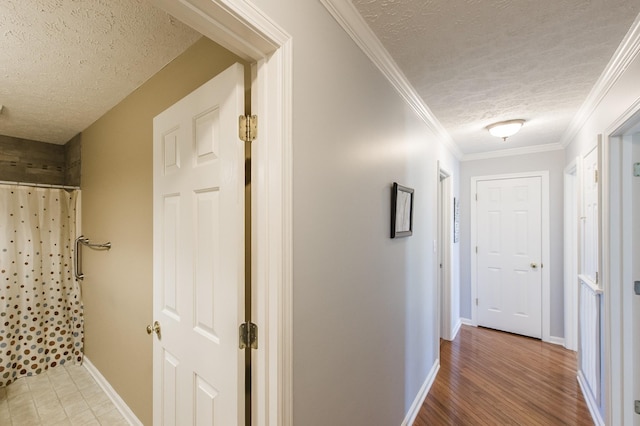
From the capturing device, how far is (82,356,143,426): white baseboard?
1.93 m

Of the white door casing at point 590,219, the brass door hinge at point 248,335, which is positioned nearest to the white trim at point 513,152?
the white door casing at point 590,219

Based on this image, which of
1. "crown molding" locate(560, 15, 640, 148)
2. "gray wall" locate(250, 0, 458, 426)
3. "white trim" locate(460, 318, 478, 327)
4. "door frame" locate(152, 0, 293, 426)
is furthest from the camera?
"white trim" locate(460, 318, 478, 327)

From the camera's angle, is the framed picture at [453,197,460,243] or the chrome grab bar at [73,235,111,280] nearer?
the chrome grab bar at [73,235,111,280]

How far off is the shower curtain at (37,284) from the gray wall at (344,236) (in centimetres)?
305

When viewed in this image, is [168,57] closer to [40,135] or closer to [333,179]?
[333,179]

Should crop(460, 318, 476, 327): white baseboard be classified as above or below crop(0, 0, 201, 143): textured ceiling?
below

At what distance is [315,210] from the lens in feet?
3.43

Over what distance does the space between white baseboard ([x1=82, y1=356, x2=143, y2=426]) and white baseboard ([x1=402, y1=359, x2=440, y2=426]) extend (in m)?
1.85

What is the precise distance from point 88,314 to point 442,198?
4041 mm

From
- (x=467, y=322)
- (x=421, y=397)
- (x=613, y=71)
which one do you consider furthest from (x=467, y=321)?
(x=613, y=71)

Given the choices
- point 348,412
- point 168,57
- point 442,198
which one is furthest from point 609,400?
point 168,57

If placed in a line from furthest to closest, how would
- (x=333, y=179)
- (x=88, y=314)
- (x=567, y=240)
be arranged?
(x=567, y=240) < (x=88, y=314) < (x=333, y=179)

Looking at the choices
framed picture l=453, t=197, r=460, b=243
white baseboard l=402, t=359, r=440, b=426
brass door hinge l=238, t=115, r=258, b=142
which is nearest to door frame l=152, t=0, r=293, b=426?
brass door hinge l=238, t=115, r=258, b=142

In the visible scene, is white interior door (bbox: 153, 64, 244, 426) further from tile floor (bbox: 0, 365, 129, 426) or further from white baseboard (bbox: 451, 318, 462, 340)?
white baseboard (bbox: 451, 318, 462, 340)
